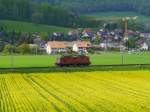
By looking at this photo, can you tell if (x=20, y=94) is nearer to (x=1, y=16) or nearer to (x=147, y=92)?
(x=147, y=92)

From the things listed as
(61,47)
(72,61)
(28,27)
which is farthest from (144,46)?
(72,61)

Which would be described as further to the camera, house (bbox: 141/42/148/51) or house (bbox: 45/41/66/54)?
house (bbox: 141/42/148/51)

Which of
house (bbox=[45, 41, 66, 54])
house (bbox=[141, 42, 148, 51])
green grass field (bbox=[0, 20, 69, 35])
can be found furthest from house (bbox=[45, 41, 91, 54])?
green grass field (bbox=[0, 20, 69, 35])

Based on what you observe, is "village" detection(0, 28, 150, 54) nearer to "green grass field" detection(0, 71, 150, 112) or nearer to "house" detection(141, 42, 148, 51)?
"house" detection(141, 42, 148, 51)

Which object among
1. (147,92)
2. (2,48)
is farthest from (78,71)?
(2,48)

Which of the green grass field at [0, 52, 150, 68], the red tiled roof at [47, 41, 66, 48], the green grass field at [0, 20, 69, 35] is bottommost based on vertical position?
the green grass field at [0, 52, 150, 68]

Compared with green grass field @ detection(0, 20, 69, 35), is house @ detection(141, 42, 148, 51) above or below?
below

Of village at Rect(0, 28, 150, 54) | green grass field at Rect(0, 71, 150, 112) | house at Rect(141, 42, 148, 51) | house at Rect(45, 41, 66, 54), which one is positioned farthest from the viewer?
house at Rect(141, 42, 148, 51)

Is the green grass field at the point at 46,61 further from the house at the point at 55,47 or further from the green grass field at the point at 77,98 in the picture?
the house at the point at 55,47

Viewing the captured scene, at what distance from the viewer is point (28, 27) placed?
7239 inches

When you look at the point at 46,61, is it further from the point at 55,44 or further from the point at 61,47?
the point at 61,47

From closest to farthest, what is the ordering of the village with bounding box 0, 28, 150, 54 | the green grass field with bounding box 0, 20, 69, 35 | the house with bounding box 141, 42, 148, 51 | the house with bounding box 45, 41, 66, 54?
the village with bounding box 0, 28, 150, 54
the house with bounding box 45, 41, 66, 54
the house with bounding box 141, 42, 148, 51
the green grass field with bounding box 0, 20, 69, 35

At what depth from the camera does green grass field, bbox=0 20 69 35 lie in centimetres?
17801

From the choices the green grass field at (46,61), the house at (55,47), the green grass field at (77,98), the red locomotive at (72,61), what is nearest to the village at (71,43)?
the house at (55,47)
